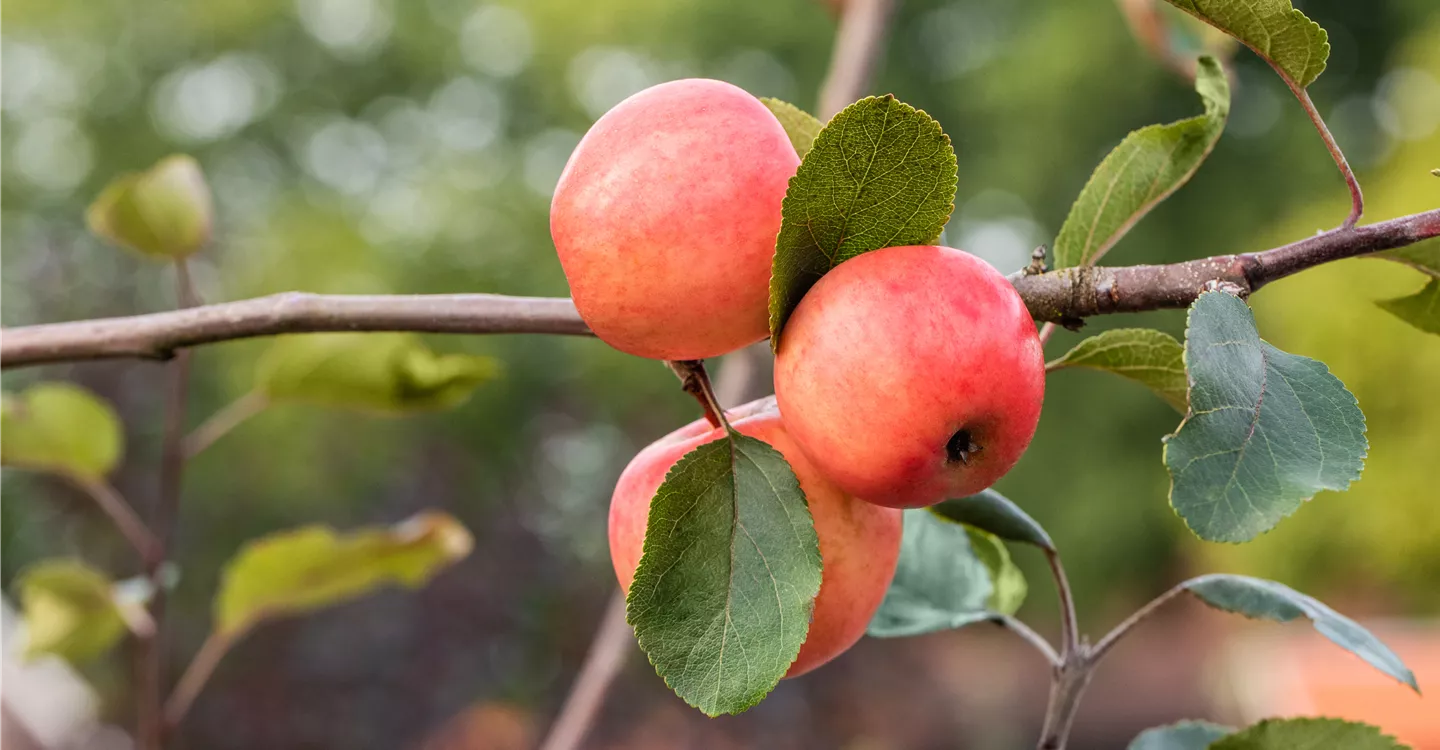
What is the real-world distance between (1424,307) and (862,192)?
21 centimetres

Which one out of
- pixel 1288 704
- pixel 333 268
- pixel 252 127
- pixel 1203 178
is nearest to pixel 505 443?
pixel 333 268

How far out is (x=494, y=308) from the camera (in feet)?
1.18

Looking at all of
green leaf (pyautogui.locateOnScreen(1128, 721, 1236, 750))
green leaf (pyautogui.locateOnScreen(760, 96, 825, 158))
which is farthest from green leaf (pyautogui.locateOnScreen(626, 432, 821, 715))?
green leaf (pyautogui.locateOnScreen(1128, 721, 1236, 750))

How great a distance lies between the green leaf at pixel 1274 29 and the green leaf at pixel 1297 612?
0.20 metres

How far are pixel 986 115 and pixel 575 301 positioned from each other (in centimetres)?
649

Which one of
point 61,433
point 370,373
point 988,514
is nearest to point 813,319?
point 988,514

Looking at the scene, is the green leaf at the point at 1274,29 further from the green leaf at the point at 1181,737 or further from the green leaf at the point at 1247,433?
the green leaf at the point at 1181,737

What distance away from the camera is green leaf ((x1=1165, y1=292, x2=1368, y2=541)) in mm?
249

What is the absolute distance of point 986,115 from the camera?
21.1 ft

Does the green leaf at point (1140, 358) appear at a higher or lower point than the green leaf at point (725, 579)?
higher

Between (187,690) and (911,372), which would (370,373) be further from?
(911,372)

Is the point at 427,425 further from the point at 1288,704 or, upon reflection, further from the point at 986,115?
the point at 986,115

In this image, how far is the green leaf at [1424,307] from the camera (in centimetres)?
35

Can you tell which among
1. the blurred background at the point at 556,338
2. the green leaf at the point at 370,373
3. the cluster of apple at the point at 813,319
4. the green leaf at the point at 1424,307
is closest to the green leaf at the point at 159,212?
the green leaf at the point at 370,373
